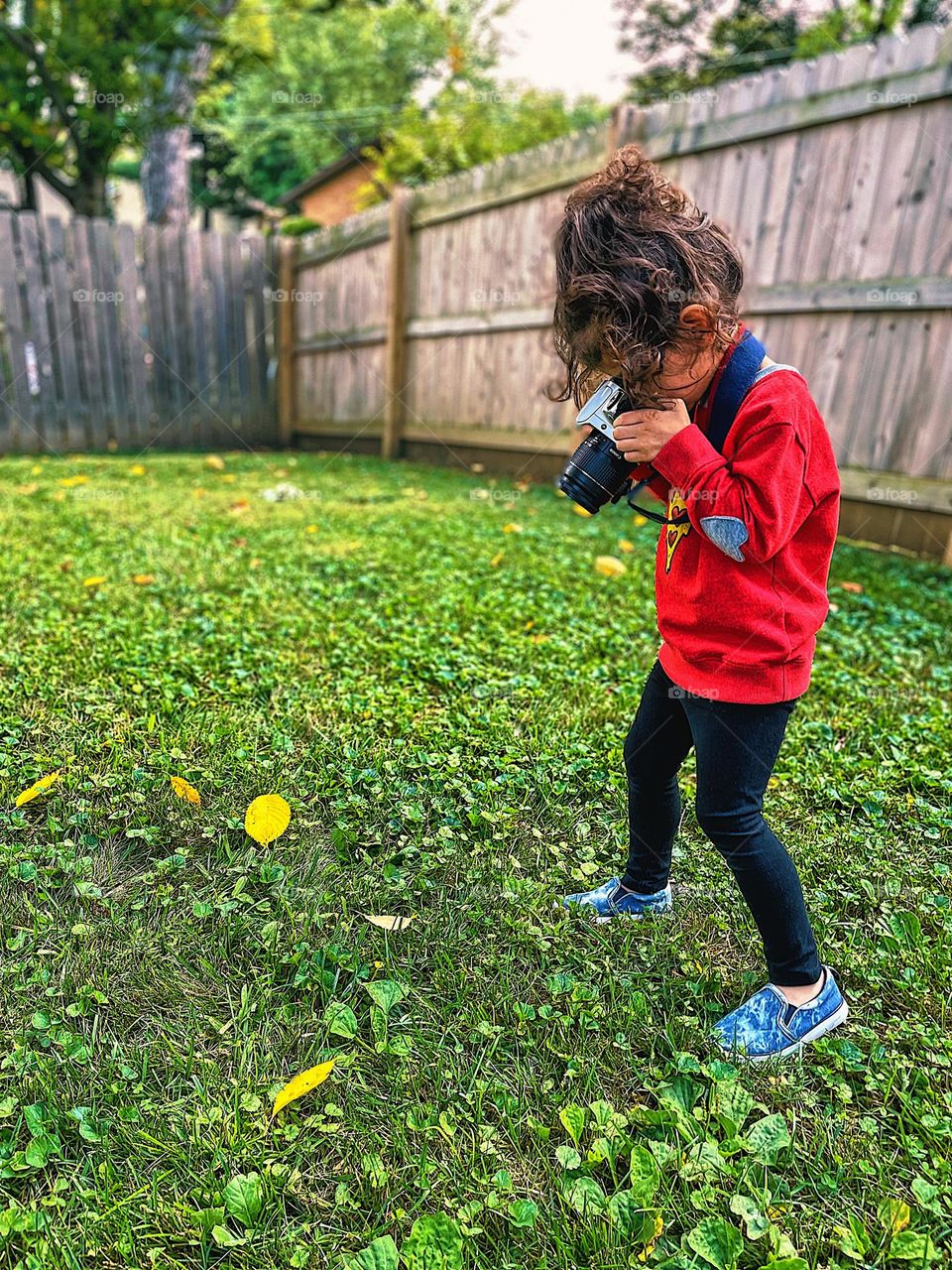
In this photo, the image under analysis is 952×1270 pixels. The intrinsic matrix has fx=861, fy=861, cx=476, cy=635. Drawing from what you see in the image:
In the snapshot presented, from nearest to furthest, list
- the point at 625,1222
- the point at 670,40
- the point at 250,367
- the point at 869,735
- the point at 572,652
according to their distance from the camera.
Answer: the point at 625,1222
the point at 869,735
the point at 572,652
the point at 250,367
the point at 670,40

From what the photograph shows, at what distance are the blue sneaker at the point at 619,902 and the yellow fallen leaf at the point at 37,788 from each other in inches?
51.4

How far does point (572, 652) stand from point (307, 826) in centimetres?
132

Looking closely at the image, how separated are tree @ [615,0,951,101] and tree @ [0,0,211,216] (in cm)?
1781

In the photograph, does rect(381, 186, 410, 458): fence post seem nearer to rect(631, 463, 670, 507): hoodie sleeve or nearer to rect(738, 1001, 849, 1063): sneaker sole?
rect(631, 463, 670, 507): hoodie sleeve

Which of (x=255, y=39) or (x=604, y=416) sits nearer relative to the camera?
(x=604, y=416)

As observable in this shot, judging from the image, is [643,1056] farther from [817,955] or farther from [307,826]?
[307,826]

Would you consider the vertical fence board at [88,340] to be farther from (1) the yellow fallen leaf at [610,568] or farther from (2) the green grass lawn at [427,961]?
(1) the yellow fallen leaf at [610,568]

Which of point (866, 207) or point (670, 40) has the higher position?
point (670, 40)

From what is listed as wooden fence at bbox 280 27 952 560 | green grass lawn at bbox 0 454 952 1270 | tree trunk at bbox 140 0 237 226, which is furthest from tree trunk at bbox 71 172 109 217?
green grass lawn at bbox 0 454 952 1270

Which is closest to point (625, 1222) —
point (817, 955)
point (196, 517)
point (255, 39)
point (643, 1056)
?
point (643, 1056)

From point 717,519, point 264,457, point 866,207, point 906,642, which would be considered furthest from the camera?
point 264,457

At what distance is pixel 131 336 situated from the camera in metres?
8.87

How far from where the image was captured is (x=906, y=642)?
A: 335 centimetres

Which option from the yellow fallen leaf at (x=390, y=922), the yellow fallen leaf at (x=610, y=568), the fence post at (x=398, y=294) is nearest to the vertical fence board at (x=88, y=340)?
the fence post at (x=398, y=294)
